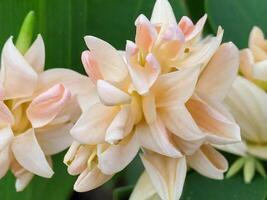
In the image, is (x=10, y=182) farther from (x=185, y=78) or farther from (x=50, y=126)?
(x=185, y=78)

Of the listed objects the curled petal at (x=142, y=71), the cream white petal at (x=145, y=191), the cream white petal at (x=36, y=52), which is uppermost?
the curled petal at (x=142, y=71)

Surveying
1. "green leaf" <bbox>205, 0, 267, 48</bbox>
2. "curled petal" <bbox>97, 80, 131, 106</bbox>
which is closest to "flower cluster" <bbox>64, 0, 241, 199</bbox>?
"curled petal" <bbox>97, 80, 131, 106</bbox>

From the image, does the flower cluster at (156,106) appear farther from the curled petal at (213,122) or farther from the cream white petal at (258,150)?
the cream white petal at (258,150)

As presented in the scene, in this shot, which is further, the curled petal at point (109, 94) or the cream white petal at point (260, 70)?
the cream white petal at point (260, 70)

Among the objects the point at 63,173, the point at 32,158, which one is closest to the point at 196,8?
the point at 63,173

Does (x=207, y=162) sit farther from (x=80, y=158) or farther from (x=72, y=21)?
(x=72, y=21)

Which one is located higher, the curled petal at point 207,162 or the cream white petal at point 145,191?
the curled petal at point 207,162

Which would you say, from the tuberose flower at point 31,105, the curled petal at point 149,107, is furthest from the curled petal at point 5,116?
the curled petal at point 149,107

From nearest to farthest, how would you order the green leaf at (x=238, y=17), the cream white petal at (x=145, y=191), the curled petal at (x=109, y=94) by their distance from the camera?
the curled petal at (x=109, y=94) → the cream white petal at (x=145, y=191) → the green leaf at (x=238, y=17)

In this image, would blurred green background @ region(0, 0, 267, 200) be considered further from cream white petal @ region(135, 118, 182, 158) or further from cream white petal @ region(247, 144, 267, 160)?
cream white petal @ region(135, 118, 182, 158)
